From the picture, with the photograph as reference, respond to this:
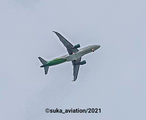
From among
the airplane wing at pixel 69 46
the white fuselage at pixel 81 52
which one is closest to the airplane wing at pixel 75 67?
the white fuselage at pixel 81 52

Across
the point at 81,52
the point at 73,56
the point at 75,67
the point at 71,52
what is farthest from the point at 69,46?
the point at 75,67

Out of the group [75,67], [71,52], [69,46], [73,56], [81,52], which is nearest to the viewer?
[81,52]

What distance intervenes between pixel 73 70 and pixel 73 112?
103ft

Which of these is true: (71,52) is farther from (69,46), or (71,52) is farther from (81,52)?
(81,52)

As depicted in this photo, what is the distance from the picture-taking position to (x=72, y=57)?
16562 cm

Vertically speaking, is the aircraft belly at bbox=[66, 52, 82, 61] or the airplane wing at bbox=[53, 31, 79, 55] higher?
the airplane wing at bbox=[53, 31, 79, 55]

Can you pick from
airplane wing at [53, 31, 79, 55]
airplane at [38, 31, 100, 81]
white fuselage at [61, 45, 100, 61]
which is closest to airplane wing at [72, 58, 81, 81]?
airplane at [38, 31, 100, 81]

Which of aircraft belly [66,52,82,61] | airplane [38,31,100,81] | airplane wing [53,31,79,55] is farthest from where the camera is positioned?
aircraft belly [66,52,82,61]

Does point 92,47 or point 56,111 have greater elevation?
point 92,47

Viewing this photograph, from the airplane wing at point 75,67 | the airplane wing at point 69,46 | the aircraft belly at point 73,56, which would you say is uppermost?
the airplane wing at point 69,46

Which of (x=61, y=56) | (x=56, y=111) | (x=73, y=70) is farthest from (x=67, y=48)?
(x=56, y=111)

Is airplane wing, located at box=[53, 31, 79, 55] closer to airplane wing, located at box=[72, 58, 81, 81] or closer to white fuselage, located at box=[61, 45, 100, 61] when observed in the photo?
white fuselage, located at box=[61, 45, 100, 61]

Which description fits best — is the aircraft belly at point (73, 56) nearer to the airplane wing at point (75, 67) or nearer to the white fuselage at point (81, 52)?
the white fuselage at point (81, 52)

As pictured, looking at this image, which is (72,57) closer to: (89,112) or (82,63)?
(82,63)
